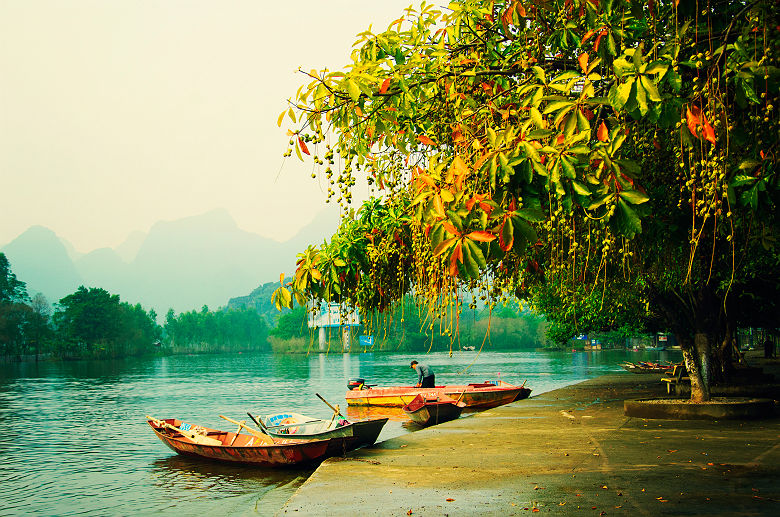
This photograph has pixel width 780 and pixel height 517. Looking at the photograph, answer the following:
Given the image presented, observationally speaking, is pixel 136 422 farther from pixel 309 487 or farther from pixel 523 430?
pixel 309 487

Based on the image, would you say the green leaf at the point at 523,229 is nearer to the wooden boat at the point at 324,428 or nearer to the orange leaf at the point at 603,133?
the orange leaf at the point at 603,133

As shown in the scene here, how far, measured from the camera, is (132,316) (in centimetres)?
16350

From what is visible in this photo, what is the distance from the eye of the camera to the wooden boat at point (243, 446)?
2042cm

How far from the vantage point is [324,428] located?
875 inches

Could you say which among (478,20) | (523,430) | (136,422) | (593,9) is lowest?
(136,422)

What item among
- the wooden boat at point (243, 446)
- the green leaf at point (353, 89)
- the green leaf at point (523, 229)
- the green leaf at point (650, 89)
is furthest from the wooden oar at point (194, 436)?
the green leaf at point (650, 89)

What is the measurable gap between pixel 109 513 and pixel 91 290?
131050 millimetres

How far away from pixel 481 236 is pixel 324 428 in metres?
18.6

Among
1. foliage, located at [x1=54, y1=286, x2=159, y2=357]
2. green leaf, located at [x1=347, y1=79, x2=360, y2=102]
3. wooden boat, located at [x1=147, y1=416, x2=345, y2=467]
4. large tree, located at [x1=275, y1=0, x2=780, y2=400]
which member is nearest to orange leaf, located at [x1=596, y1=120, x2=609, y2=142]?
large tree, located at [x1=275, y1=0, x2=780, y2=400]

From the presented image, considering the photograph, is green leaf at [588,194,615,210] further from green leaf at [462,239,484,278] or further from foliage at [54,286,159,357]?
foliage at [54,286,159,357]

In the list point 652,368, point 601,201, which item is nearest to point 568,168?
point 601,201

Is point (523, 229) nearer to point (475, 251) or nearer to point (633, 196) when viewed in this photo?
point (475, 251)

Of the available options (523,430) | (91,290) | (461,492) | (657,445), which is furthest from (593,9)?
(91,290)

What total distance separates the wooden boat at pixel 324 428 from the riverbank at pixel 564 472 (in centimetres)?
210
